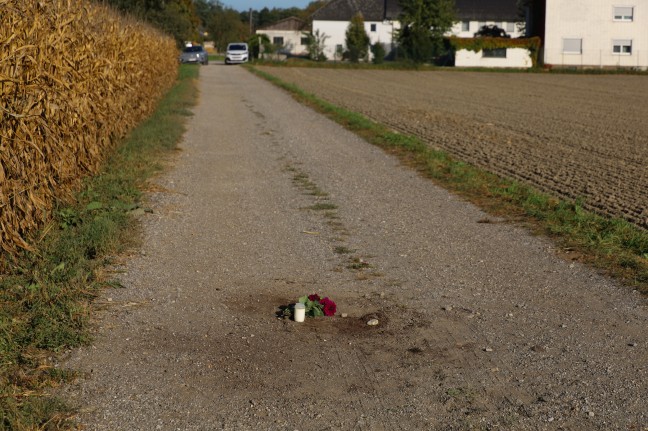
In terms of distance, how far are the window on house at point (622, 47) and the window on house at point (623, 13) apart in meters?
1.84

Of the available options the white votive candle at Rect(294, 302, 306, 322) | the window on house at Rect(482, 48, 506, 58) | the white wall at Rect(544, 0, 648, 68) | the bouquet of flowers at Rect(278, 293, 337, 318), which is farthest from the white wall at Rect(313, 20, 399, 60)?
the white votive candle at Rect(294, 302, 306, 322)

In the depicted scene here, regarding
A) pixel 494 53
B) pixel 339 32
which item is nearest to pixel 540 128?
pixel 494 53

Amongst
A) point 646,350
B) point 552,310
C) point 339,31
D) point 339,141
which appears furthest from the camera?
point 339,31

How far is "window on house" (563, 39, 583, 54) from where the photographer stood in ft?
235

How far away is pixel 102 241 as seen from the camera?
26.9 feet

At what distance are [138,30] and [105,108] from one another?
740 centimetres

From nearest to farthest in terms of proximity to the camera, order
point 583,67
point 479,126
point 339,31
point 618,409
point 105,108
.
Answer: point 618,409 < point 105,108 < point 479,126 < point 583,67 < point 339,31

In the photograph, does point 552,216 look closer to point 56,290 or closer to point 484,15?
point 56,290

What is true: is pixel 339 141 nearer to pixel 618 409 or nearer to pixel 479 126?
pixel 479 126

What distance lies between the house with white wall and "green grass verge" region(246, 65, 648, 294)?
259 feet

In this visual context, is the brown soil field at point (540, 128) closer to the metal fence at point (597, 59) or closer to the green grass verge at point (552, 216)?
the green grass verge at point (552, 216)

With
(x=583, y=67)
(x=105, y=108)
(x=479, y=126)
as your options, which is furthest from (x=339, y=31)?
(x=105, y=108)

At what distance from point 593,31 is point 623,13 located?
3.20 metres

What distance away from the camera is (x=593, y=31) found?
71.6 meters
